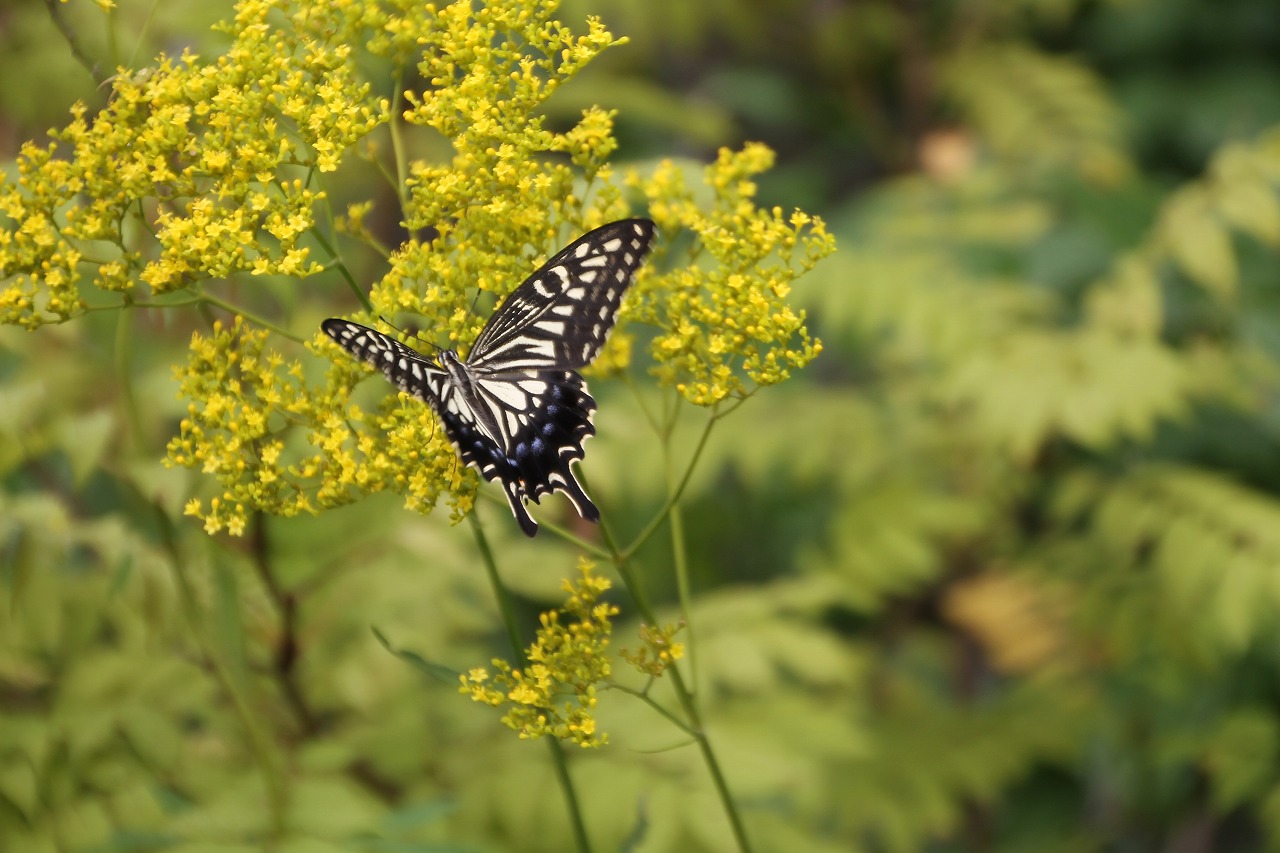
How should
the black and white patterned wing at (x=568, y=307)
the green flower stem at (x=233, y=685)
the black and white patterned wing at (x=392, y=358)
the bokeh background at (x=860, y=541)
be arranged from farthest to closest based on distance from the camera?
the bokeh background at (x=860, y=541)
the green flower stem at (x=233, y=685)
the black and white patterned wing at (x=568, y=307)
the black and white patterned wing at (x=392, y=358)

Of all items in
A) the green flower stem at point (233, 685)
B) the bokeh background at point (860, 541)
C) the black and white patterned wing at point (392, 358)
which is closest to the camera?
the black and white patterned wing at point (392, 358)

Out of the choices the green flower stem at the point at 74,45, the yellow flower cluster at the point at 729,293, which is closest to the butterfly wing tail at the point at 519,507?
the yellow flower cluster at the point at 729,293

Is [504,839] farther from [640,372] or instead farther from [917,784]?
[640,372]

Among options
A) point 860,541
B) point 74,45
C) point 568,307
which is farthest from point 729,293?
point 860,541

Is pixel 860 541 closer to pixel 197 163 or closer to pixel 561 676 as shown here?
pixel 561 676

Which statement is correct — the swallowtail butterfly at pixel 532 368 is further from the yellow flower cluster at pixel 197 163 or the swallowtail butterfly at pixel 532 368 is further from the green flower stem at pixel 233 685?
the green flower stem at pixel 233 685

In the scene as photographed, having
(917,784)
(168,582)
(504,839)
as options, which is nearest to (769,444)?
(917,784)
